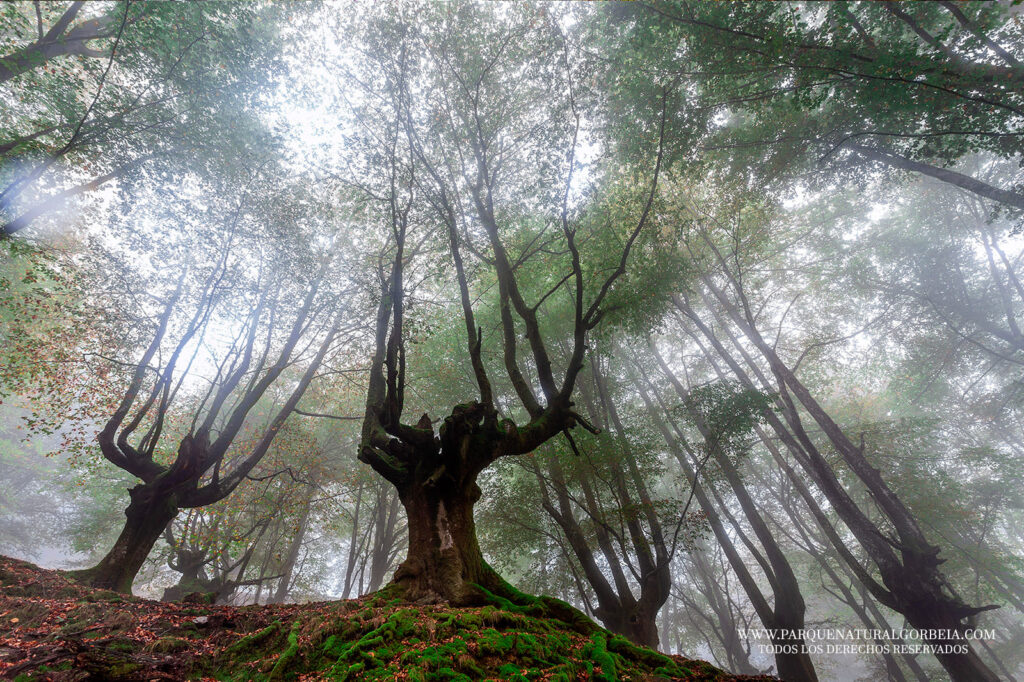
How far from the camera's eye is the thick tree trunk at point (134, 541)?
22.6 feet

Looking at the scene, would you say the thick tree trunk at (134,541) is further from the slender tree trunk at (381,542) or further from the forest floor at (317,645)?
the slender tree trunk at (381,542)

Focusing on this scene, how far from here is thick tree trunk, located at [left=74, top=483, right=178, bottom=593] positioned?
6.89m

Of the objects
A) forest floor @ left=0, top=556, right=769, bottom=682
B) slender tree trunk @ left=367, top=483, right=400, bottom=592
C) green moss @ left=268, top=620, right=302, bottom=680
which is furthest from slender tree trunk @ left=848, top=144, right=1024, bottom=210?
slender tree trunk @ left=367, top=483, right=400, bottom=592

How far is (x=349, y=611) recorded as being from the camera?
4008 mm

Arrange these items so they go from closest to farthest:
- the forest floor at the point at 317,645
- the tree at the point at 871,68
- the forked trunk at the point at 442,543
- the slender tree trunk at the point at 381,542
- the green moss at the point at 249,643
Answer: the forest floor at the point at 317,645 → the green moss at the point at 249,643 → the forked trunk at the point at 442,543 → the tree at the point at 871,68 → the slender tree trunk at the point at 381,542

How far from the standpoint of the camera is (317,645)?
133 inches

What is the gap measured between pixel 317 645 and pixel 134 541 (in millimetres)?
6947

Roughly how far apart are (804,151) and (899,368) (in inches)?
519

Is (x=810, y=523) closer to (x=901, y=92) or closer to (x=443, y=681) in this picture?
(x=901, y=92)

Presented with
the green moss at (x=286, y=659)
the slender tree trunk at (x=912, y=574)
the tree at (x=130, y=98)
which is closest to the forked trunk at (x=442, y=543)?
the green moss at (x=286, y=659)

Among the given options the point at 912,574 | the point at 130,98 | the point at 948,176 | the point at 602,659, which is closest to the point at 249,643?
the point at 602,659

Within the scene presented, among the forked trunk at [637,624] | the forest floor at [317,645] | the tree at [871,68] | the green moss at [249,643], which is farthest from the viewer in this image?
the forked trunk at [637,624]

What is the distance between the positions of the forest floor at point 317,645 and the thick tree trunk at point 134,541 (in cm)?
256

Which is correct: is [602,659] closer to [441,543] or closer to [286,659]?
[441,543]
